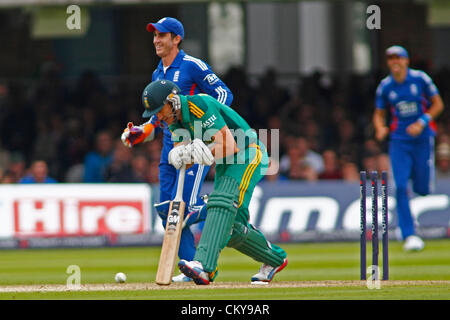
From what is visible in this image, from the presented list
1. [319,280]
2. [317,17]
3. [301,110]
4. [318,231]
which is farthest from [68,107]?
[319,280]

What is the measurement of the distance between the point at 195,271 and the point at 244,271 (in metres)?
3.27

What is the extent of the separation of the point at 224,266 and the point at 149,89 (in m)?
4.37

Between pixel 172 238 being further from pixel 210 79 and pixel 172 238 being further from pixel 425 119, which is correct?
pixel 425 119

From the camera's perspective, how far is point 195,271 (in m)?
8.32

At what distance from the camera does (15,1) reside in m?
18.1

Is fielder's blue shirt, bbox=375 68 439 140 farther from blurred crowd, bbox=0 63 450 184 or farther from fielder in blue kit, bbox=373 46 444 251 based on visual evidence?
blurred crowd, bbox=0 63 450 184

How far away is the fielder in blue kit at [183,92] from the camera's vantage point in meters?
9.52

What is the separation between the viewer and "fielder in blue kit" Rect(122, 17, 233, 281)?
31.2 ft

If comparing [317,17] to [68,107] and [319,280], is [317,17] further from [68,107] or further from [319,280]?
[319,280]

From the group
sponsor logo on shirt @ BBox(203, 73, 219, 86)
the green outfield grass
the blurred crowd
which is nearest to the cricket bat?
the green outfield grass

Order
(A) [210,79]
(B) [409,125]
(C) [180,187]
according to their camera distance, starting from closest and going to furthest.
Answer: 1. (C) [180,187]
2. (A) [210,79]
3. (B) [409,125]

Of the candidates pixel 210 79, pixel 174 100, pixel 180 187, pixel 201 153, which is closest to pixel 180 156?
pixel 201 153

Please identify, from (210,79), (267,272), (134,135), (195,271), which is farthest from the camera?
(210,79)

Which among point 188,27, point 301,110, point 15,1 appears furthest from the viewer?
point 188,27
